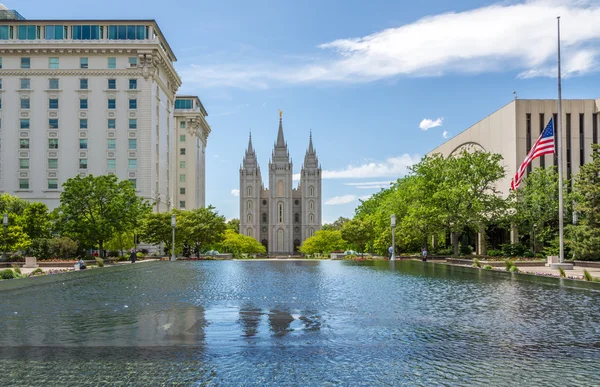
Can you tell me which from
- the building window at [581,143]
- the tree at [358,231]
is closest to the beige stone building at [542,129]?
the building window at [581,143]

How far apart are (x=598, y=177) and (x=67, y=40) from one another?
63327 mm

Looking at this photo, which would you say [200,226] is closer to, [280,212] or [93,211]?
[93,211]

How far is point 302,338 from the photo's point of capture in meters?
11.3

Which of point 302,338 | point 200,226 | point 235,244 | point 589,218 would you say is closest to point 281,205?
point 235,244

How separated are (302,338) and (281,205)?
550 ft

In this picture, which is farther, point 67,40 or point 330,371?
point 67,40

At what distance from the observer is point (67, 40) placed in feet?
239

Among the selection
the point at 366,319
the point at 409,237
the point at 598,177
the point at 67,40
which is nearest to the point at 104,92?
the point at 67,40

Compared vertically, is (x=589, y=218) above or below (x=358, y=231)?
above

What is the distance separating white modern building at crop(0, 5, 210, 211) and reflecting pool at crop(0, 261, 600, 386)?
57817 millimetres

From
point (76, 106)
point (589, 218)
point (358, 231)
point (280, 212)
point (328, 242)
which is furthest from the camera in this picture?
point (280, 212)

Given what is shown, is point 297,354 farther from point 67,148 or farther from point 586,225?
point 67,148

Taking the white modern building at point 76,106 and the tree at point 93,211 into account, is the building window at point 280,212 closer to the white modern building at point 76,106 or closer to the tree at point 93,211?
the white modern building at point 76,106

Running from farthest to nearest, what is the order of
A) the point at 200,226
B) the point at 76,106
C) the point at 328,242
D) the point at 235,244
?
the point at 328,242
the point at 235,244
the point at 76,106
the point at 200,226
